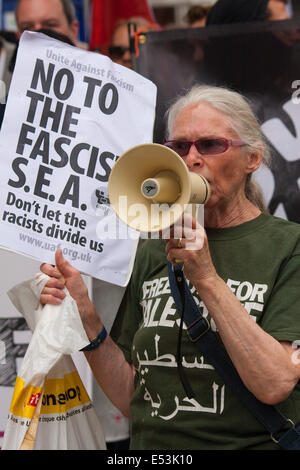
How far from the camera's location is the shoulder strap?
216cm

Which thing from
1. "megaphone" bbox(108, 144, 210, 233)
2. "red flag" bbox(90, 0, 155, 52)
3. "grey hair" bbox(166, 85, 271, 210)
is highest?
"red flag" bbox(90, 0, 155, 52)

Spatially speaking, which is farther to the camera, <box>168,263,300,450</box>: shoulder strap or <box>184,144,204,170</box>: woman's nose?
<box>184,144,204,170</box>: woman's nose

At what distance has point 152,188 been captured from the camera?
200cm

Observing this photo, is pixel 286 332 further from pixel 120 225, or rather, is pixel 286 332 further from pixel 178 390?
pixel 120 225

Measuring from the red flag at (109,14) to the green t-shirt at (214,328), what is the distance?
3.18 m

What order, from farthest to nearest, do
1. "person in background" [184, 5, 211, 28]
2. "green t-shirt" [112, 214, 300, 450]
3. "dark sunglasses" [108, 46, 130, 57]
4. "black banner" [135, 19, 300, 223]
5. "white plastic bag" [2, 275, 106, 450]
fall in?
"person in background" [184, 5, 211, 28], "dark sunglasses" [108, 46, 130, 57], "black banner" [135, 19, 300, 223], "white plastic bag" [2, 275, 106, 450], "green t-shirt" [112, 214, 300, 450]

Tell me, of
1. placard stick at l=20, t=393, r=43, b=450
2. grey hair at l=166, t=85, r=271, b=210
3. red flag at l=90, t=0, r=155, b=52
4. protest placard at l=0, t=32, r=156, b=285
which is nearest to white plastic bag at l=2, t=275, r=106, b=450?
placard stick at l=20, t=393, r=43, b=450

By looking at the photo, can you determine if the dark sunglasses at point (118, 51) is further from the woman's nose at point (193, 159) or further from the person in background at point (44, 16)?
the woman's nose at point (193, 159)

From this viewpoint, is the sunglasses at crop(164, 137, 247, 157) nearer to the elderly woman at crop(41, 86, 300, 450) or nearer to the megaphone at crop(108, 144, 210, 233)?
the elderly woman at crop(41, 86, 300, 450)

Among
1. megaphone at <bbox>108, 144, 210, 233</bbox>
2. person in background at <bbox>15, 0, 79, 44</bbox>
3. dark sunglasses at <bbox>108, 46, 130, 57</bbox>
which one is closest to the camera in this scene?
megaphone at <bbox>108, 144, 210, 233</bbox>

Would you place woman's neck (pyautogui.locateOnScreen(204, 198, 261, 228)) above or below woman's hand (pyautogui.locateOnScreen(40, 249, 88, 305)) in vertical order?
above

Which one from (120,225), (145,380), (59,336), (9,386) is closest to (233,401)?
(145,380)

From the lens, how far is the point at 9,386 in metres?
3.25

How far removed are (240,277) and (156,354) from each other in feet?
1.27
